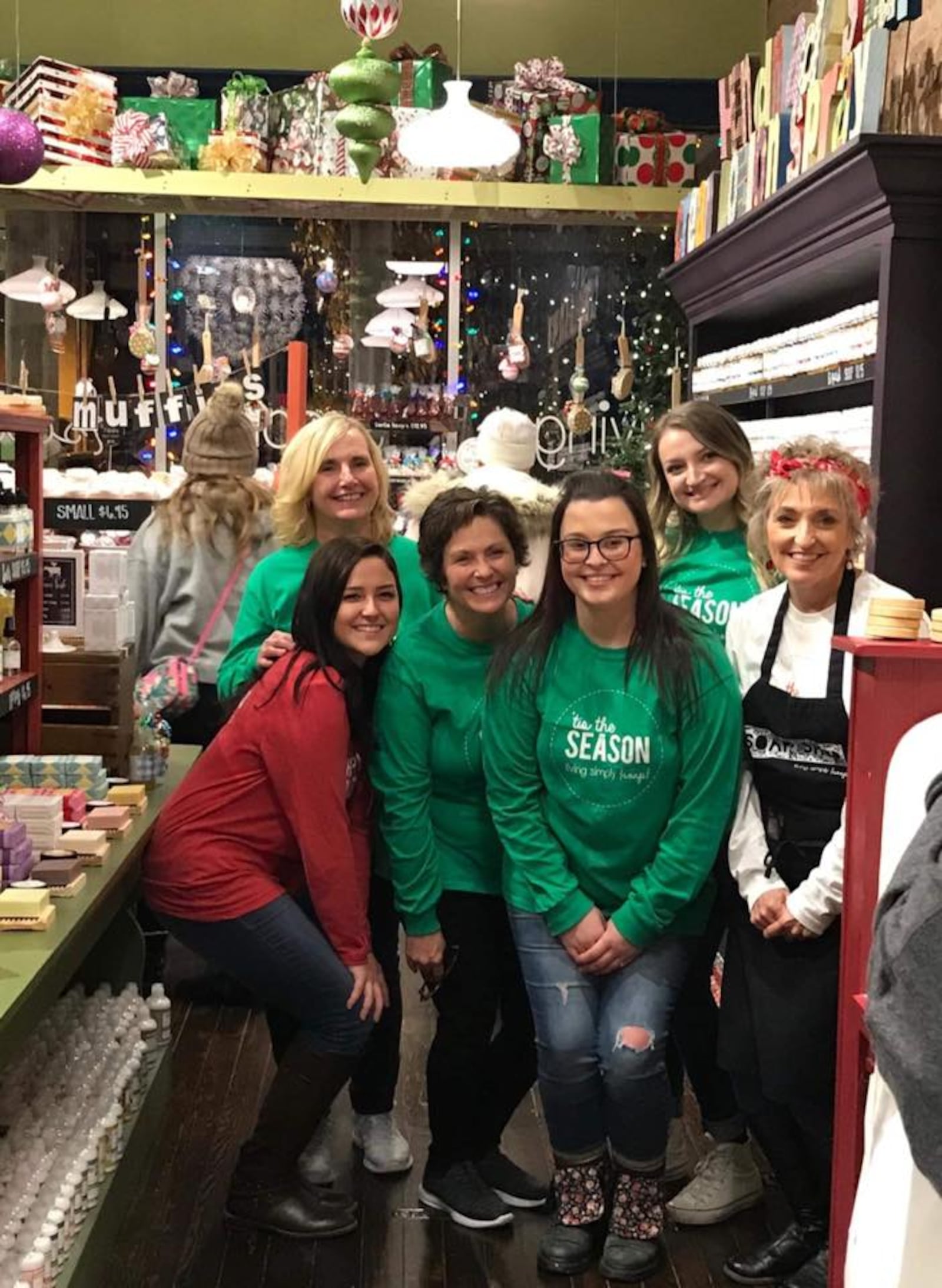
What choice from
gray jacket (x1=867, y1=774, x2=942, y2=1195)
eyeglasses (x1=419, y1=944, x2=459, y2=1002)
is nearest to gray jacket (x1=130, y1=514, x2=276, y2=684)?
eyeglasses (x1=419, y1=944, x2=459, y2=1002)

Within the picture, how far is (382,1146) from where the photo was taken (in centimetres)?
340

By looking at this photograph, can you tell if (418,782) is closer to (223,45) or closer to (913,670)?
(913,670)

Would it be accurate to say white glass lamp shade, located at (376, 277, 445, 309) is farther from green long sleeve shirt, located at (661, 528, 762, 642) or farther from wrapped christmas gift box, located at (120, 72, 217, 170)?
green long sleeve shirt, located at (661, 528, 762, 642)

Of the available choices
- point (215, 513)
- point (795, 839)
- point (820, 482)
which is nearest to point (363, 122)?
point (215, 513)

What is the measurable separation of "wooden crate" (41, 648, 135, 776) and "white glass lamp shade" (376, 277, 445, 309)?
176 inches

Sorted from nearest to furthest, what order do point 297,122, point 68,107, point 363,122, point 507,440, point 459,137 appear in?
point 507,440, point 363,122, point 459,137, point 68,107, point 297,122

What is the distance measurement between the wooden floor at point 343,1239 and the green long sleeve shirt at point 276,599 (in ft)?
3.39

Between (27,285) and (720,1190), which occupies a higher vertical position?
(27,285)

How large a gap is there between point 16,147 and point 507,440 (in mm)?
2061

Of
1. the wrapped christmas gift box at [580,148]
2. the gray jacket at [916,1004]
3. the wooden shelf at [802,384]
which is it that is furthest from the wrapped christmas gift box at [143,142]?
the gray jacket at [916,1004]

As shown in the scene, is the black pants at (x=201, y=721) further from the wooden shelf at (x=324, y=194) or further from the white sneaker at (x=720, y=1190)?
the wooden shelf at (x=324, y=194)

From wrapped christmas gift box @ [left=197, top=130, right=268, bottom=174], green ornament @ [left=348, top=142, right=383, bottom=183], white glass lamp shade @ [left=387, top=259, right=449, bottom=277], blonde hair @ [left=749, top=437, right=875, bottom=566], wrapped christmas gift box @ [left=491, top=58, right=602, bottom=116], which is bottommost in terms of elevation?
blonde hair @ [left=749, top=437, right=875, bottom=566]

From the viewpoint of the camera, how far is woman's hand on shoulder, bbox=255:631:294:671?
3293 millimetres

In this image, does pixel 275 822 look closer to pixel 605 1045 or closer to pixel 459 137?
pixel 605 1045
